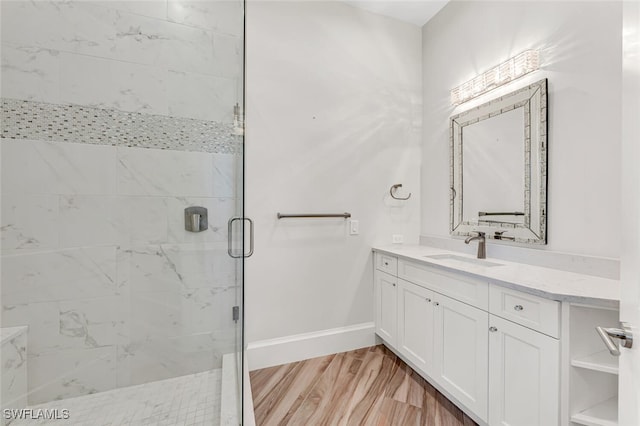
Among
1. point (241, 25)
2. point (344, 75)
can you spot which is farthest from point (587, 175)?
point (241, 25)

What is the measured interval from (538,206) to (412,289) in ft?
2.89

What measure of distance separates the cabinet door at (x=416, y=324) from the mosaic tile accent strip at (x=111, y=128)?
1.48 m

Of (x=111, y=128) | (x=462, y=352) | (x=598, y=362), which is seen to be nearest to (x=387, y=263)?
(x=462, y=352)

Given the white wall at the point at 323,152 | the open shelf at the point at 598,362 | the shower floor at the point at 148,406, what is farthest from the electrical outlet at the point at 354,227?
the open shelf at the point at 598,362

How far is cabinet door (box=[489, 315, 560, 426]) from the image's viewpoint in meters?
1.11

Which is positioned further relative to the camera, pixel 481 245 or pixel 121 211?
pixel 481 245

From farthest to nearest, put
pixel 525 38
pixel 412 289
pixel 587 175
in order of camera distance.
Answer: pixel 412 289, pixel 525 38, pixel 587 175

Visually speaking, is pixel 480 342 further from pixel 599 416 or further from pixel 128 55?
pixel 128 55

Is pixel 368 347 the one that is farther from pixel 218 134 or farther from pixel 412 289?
pixel 218 134

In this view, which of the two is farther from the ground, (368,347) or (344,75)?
(344,75)

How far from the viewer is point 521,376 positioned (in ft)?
3.99

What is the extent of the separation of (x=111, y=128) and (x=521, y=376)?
2.27 meters

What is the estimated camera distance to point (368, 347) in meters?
2.31

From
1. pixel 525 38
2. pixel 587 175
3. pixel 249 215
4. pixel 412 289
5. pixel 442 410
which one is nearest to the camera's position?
pixel 587 175
